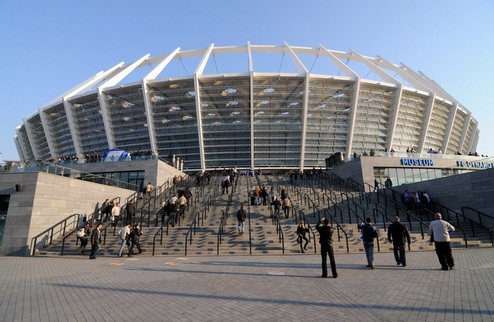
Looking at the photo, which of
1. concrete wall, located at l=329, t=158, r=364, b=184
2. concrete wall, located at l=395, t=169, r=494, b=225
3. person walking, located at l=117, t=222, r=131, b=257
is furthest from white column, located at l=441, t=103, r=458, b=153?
person walking, located at l=117, t=222, r=131, b=257

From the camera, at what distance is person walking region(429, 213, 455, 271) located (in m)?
6.43

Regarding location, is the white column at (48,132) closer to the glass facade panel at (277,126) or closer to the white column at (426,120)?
the glass facade panel at (277,126)

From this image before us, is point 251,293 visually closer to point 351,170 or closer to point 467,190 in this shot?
point 467,190

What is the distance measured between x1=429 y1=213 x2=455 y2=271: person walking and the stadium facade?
32.4 meters

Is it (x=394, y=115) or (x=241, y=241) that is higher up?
(x=394, y=115)

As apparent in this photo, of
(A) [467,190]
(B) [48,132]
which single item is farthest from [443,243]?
(B) [48,132]

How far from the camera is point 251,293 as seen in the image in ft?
15.7

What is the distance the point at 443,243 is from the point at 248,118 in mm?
35933

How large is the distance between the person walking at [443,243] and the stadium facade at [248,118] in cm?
3242

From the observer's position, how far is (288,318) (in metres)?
3.51

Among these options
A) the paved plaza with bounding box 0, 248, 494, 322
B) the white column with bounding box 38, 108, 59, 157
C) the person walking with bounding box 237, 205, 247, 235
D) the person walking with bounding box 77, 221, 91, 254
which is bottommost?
the paved plaza with bounding box 0, 248, 494, 322

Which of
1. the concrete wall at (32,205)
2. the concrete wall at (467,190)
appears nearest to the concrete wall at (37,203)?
the concrete wall at (32,205)

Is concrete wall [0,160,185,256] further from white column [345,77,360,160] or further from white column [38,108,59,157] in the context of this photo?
white column [38,108,59,157]

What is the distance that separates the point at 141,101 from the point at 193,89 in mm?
8782
